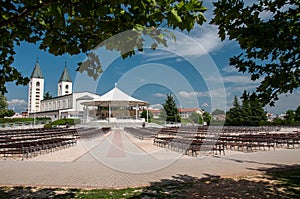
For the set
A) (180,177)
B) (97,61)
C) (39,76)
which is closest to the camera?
(97,61)

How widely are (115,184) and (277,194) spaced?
4.19 meters

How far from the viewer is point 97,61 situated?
4.28 metres

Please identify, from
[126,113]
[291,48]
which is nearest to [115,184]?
[291,48]

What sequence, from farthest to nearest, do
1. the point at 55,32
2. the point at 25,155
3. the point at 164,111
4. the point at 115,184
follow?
1. the point at 164,111
2. the point at 25,155
3. the point at 115,184
4. the point at 55,32

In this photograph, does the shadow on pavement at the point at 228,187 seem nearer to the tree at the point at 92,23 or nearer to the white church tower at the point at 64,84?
the tree at the point at 92,23

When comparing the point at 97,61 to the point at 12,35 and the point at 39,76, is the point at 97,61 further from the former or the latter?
the point at 39,76

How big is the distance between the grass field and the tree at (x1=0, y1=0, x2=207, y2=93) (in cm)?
298

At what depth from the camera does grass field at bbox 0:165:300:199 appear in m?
5.84

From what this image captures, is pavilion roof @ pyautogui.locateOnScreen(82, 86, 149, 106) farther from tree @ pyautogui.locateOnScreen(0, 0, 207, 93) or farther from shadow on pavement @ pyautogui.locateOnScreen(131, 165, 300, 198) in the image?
tree @ pyautogui.locateOnScreen(0, 0, 207, 93)

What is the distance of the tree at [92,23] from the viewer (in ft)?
7.73

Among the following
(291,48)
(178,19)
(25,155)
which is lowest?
(25,155)

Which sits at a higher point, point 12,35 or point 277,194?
point 12,35

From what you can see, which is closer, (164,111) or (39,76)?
(164,111)

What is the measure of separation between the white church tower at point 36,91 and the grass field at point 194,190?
349 feet
